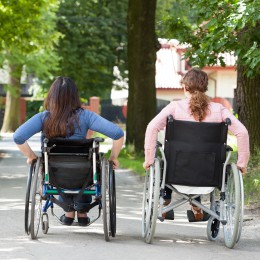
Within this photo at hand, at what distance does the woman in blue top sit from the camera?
927 cm

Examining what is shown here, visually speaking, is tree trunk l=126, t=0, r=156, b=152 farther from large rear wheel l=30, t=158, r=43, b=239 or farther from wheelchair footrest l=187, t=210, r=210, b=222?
large rear wheel l=30, t=158, r=43, b=239

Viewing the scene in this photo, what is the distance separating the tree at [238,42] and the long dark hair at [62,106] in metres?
2.53

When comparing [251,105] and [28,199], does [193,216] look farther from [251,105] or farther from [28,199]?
[251,105]

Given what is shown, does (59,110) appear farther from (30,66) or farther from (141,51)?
(30,66)

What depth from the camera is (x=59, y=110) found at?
30.6ft

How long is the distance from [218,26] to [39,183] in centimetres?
394

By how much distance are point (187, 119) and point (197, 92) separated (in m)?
0.27

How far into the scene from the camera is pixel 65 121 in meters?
9.33

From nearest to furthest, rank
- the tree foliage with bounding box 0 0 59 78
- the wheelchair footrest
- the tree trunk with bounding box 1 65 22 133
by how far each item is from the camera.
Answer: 1. the wheelchair footrest
2. the tree foliage with bounding box 0 0 59 78
3. the tree trunk with bounding box 1 65 22 133

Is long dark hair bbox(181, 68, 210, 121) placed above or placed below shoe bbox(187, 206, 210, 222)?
above

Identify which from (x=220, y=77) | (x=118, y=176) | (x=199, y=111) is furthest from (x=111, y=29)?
(x=199, y=111)

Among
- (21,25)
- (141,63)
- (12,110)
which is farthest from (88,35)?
(141,63)

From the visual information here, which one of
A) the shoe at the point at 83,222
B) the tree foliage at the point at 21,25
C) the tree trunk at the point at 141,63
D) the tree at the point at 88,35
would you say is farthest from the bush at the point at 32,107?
the shoe at the point at 83,222

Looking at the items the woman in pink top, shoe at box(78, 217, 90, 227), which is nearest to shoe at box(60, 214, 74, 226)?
shoe at box(78, 217, 90, 227)
